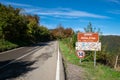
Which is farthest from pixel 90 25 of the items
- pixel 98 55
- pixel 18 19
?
pixel 18 19

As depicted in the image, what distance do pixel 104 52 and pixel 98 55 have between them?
0.99 metres

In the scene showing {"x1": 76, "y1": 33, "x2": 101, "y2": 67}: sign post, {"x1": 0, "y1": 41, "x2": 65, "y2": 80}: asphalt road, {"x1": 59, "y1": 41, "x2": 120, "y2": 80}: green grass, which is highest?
{"x1": 76, "y1": 33, "x2": 101, "y2": 67}: sign post

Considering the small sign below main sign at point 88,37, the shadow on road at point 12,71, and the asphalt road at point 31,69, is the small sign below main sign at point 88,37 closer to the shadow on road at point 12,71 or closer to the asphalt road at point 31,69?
the asphalt road at point 31,69

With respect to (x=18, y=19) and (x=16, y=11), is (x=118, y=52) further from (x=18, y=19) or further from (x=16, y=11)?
(x=16, y=11)

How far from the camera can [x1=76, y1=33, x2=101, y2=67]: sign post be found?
15430 millimetres

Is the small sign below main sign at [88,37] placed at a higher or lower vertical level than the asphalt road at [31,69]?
higher

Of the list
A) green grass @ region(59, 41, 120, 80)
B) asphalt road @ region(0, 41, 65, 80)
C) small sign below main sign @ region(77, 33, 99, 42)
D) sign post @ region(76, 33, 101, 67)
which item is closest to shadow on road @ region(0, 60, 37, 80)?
asphalt road @ region(0, 41, 65, 80)

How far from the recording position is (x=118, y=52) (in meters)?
23.0

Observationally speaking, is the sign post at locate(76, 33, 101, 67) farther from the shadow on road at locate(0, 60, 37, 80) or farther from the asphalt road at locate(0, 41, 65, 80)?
the shadow on road at locate(0, 60, 37, 80)

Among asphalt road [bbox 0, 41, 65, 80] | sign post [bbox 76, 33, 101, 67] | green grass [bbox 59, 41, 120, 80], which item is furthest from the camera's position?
sign post [bbox 76, 33, 101, 67]

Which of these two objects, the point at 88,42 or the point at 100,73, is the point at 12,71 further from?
the point at 88,42

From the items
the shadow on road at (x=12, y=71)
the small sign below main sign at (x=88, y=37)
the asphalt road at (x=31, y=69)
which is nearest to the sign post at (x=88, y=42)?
the small sign below main sign at (x=88, y=37)

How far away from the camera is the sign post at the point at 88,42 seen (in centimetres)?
1543

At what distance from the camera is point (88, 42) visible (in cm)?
1571
